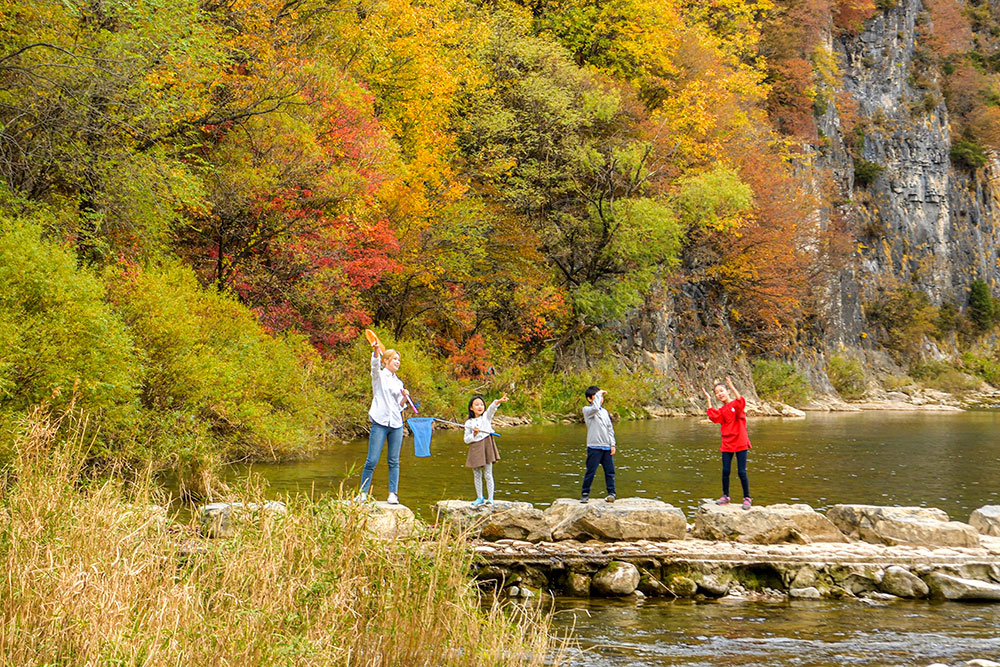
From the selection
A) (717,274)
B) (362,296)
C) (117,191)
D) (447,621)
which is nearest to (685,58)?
(717,274)

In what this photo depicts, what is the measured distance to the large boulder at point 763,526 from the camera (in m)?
11.9

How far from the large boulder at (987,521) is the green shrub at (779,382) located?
34.8 metres

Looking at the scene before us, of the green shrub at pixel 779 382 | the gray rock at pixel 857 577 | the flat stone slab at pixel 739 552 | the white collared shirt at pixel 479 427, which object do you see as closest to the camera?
the gray rock at pixel 857 577

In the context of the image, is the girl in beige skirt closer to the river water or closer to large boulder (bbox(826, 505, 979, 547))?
the river water

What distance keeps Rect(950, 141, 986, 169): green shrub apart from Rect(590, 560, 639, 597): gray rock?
240 ft

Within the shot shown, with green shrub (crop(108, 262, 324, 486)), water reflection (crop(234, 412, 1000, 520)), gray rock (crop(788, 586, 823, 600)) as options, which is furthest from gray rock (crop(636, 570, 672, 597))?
green shrub (crop(108, 262, 324, 486))

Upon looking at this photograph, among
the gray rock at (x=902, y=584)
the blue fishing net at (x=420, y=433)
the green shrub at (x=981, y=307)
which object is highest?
the green shrub at (x=981, y=307)

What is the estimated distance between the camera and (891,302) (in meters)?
64.0

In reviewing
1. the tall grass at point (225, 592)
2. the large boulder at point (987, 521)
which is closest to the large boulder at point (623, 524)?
the large boulder at point (987, 521)

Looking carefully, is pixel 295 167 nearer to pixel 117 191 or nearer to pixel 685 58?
pixel 117 191

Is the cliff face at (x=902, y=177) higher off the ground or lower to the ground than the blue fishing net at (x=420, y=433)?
higher

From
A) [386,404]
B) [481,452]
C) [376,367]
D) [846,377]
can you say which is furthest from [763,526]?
[846,377]

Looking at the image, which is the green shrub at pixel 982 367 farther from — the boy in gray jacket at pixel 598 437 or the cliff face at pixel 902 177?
the boy in gray jacket at pixel 598 437

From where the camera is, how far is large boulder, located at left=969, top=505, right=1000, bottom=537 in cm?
1265
